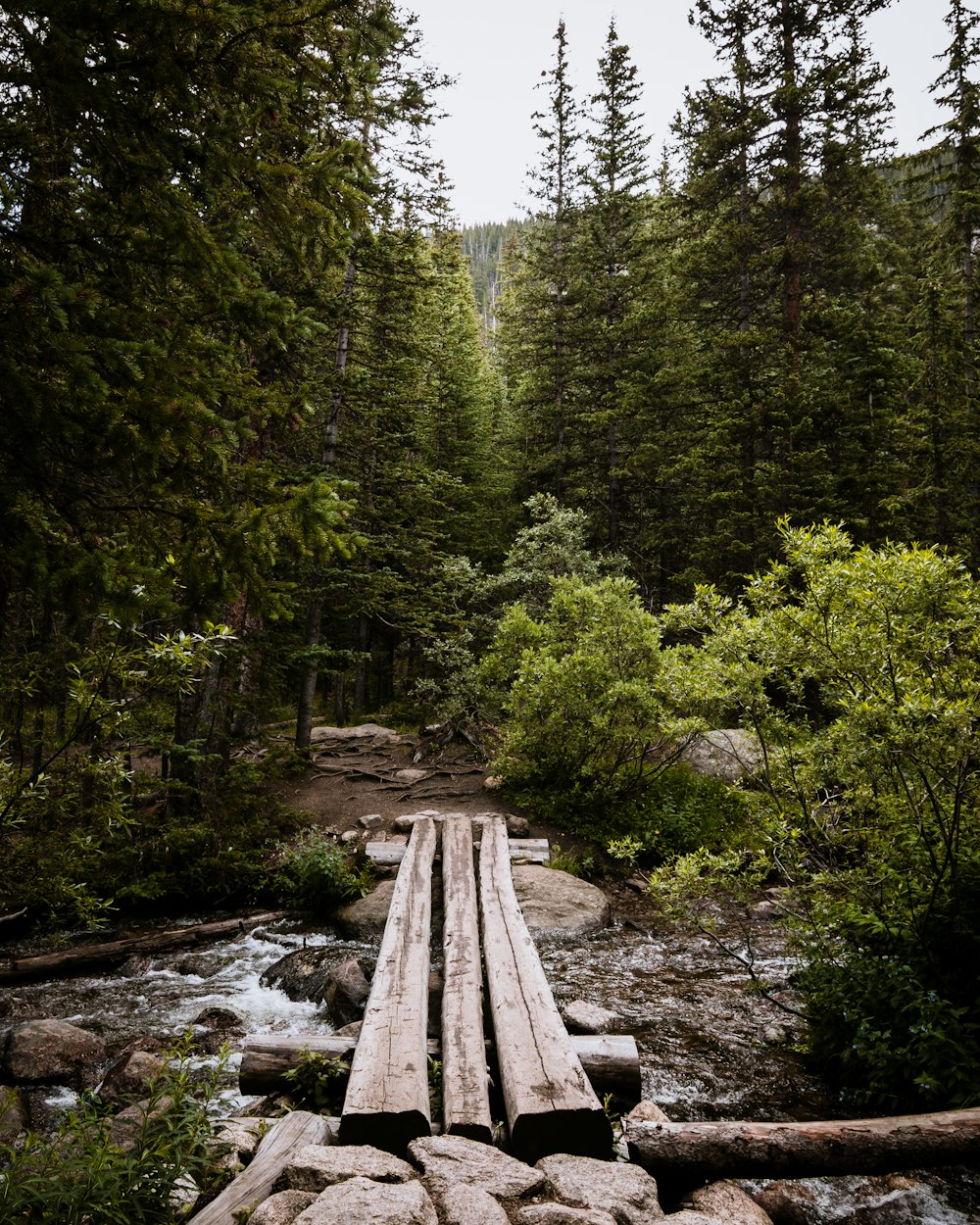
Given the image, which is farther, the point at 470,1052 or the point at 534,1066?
the point at 470,1052

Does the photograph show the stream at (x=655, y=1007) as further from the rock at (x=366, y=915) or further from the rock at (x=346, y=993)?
the rock at (x=346, y=993)

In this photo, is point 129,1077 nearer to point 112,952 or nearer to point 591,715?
point 112,952

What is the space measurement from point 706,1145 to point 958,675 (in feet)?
11.4

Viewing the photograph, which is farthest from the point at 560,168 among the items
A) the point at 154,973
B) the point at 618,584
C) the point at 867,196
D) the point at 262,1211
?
the point at 262,1211

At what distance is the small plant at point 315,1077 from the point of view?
416cm

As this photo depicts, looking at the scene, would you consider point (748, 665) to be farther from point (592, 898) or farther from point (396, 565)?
point (396, 565)

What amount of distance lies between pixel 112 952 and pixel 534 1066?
624 cm

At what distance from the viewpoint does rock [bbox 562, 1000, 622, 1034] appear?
17.3ft

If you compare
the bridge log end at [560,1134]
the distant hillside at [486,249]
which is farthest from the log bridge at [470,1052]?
the distant hillside at [486,249]

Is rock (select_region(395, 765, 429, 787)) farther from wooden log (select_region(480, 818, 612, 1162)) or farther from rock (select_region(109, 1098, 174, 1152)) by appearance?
rock (select_region(109, 1098, 174, 1152))

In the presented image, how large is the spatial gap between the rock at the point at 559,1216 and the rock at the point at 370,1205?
0.37 metres

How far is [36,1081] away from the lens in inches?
203

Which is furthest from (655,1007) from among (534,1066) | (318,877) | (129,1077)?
(318,877)

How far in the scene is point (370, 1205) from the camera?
8.15 feet
